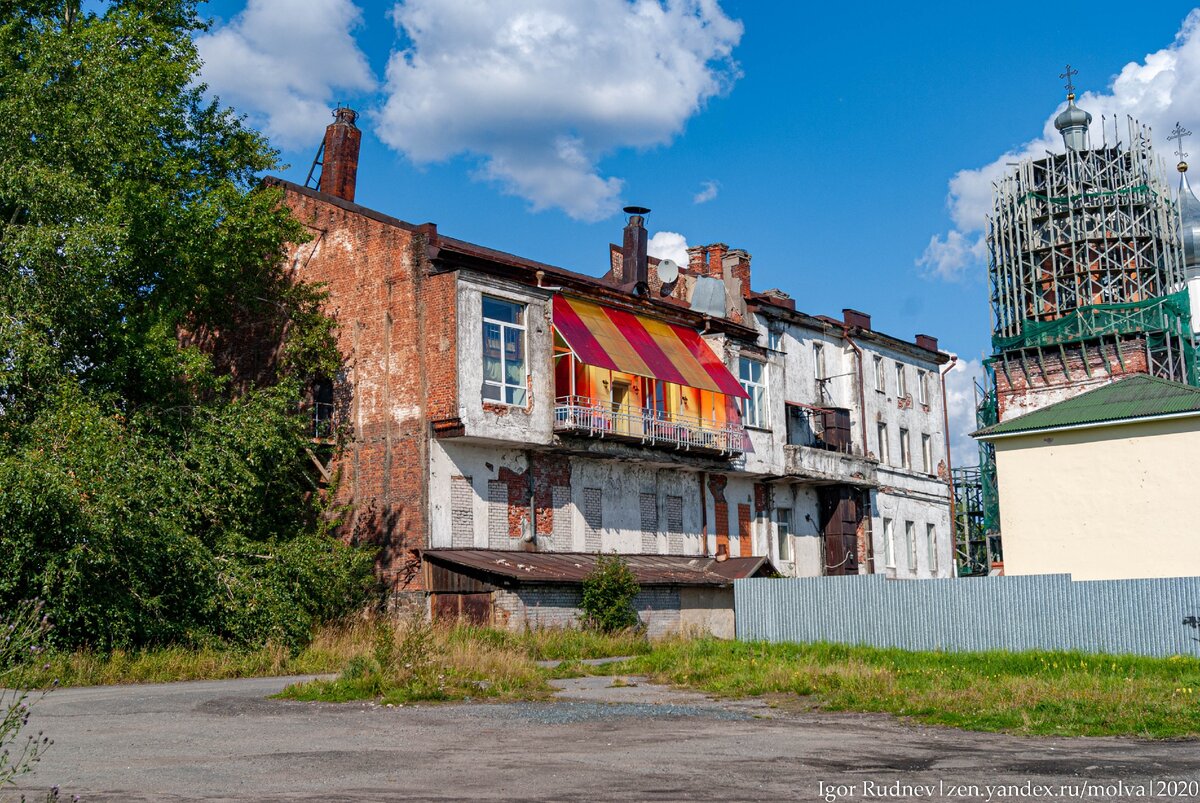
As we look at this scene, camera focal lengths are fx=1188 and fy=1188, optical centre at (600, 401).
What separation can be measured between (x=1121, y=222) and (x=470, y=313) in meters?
46.3

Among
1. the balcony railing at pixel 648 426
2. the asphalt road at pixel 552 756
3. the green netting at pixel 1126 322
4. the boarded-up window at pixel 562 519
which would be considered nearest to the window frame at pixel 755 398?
the balcony railing at pixel 648 426

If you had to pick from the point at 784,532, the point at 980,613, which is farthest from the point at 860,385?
the point at 980,613

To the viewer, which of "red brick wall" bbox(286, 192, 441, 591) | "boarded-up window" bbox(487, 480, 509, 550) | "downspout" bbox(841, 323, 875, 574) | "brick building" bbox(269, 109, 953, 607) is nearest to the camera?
"red brick wall" bbox(286, 192, 441, 591)

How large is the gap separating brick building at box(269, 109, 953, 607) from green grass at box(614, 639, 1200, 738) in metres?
7.57

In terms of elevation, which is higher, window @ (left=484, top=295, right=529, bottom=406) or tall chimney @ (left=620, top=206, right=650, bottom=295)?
tall chimney @ (left=620, top=206, right=650, bottom=295)

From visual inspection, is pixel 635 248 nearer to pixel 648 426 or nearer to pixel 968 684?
pixel 648 426

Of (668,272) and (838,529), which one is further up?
(668,272)

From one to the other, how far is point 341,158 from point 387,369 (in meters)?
9.43

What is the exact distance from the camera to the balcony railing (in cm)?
2962

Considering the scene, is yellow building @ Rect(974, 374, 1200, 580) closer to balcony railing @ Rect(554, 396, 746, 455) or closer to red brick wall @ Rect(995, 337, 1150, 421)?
balcony railing @ Rect(554, 396, 746, 455)

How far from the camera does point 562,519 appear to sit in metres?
30.5

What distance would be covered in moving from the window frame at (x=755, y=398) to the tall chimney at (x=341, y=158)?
508 inches

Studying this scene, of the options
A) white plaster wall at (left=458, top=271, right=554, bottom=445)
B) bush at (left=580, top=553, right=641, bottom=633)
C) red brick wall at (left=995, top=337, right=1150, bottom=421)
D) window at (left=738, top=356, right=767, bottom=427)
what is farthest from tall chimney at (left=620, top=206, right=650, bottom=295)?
red brick wall at (left=995, top=337, right=1150, bottom=421)

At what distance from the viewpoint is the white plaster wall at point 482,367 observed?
90.9ft
